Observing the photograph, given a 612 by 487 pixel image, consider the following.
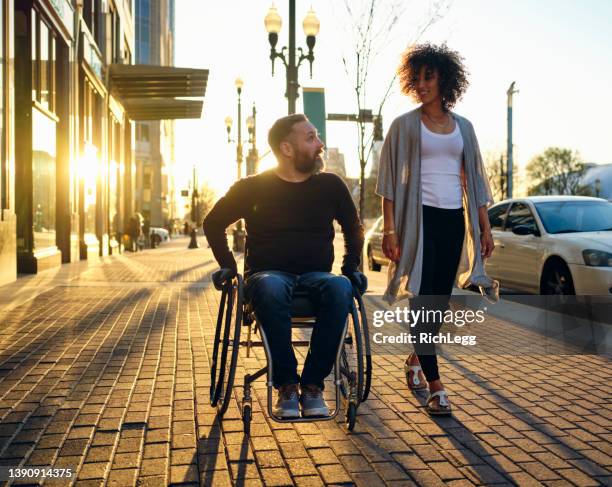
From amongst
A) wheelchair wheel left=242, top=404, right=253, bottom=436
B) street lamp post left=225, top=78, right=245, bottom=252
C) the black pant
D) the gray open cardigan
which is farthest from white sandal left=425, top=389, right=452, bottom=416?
street lamp post left=225, top=78, right=245, bottom=252

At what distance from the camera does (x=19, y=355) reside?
5859 mm

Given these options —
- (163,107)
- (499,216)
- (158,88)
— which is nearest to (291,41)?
(499,216)

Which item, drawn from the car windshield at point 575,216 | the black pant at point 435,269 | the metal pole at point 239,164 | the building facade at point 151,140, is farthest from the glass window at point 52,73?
the building facade at point 151,140

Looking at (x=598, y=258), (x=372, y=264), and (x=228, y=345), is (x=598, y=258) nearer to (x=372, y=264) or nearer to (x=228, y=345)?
(x=228, y=345)

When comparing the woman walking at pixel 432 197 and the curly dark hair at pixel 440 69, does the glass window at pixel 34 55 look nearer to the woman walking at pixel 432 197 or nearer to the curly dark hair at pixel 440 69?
the curly dark hair at pixel 440 69

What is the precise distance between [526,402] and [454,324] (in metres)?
0.79

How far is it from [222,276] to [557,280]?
20.1 feet

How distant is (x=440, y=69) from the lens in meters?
4.50

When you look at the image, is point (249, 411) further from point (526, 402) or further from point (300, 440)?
point (526, 402)

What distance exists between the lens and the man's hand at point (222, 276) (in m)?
3.84

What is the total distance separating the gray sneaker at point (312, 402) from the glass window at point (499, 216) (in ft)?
25.0

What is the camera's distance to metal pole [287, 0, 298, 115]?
13.3m

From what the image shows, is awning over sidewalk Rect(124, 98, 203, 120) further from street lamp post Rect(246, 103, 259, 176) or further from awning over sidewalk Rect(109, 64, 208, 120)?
street lamp post Rect(246, 103, 259, 176)

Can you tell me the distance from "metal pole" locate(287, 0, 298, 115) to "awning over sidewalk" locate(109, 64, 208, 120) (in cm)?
1067
